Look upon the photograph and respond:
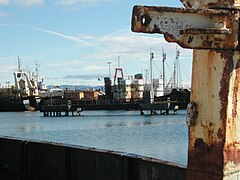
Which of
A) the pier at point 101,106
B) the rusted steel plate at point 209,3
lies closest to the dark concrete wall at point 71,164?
the rusted steel plate at point 209,3

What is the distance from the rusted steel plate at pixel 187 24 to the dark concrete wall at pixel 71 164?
3.39 meters

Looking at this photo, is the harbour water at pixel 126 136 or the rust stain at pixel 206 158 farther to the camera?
the harbour water at pixel 126 136

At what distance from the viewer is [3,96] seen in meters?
139

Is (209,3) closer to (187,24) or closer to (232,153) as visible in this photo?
(187,24)

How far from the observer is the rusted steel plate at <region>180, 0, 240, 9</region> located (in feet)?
13.9

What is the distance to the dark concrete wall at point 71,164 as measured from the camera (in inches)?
311

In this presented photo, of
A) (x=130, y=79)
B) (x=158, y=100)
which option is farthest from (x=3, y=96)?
(x=158, y=100)

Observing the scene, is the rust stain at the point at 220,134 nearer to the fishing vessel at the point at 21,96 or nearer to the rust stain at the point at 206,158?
the rust stain at the point at 206,158

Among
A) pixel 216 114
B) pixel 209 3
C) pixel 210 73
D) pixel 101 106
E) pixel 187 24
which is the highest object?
pixel 209 3

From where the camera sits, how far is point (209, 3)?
14.2 ft

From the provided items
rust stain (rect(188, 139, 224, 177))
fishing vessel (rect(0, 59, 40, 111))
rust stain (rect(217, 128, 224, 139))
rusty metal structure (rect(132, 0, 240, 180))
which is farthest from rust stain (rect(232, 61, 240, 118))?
fishing vessel (rect(0, 59, 40, 111))

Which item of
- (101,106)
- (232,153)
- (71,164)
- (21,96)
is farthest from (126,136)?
(21,96)

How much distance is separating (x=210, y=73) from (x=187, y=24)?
60 cm

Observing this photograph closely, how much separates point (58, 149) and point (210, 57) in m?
6.51
